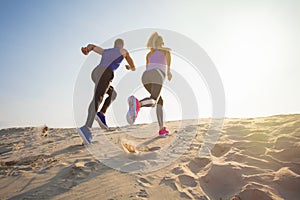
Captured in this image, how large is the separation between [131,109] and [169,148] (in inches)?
34.3

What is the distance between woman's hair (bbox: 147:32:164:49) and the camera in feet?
13.7

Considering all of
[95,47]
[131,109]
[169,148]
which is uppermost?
[95,47]

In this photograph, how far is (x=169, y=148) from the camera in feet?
10.0

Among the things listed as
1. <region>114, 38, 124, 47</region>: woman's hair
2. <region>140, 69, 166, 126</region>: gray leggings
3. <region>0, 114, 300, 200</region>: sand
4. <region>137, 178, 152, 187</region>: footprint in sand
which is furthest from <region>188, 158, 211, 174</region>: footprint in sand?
<region>114, 38, 124, 47</region>: woman's hair

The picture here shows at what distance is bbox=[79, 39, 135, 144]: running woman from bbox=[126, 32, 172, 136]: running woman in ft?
1.22

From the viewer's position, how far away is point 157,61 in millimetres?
4020

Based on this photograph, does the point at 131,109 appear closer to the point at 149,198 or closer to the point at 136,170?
the point at 136,170

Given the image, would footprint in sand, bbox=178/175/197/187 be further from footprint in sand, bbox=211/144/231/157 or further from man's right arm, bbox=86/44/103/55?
man's right arm, bbox=86/44/103/55

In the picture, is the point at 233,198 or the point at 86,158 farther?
the point at 86,158

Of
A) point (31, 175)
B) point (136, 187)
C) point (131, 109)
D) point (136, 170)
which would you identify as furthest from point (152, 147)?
point (31, 175)

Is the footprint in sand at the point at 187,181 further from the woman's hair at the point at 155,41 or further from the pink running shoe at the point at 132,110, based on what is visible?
the woman's hair at the point at 155,41

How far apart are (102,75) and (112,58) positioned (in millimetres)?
341

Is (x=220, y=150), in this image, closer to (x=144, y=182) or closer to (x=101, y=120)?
(x=144, y=182)

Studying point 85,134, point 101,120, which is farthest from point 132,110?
point 85,134
